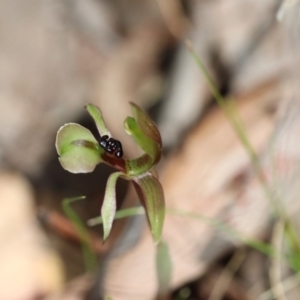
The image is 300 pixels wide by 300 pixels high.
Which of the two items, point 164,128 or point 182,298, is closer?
point 182,298

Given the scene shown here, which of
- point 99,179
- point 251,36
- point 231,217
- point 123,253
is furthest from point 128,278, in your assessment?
point 251,36

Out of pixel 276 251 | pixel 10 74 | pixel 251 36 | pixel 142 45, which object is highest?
pixel 10 74

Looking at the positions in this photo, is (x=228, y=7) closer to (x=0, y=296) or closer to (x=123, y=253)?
A: (x=123, y=253)

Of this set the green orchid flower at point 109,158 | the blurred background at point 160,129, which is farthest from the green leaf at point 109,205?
the blurred background at point 160,129

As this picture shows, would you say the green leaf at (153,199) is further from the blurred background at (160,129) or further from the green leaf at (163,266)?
the blurred background at (160,129)

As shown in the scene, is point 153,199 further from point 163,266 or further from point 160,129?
point 160,129

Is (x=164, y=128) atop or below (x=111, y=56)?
below

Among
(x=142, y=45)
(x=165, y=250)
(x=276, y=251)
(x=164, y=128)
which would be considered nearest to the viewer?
(x=165, y=250)
